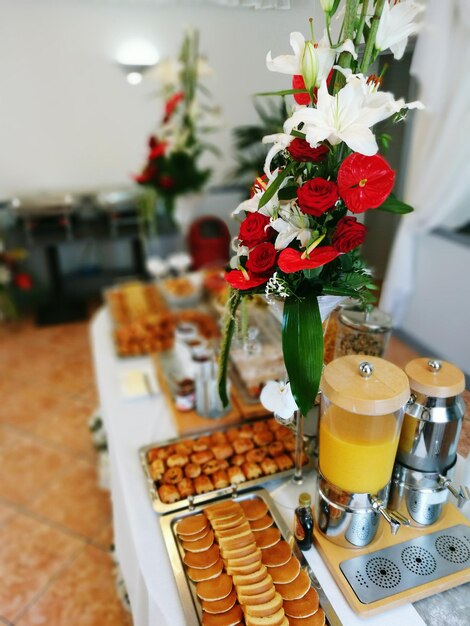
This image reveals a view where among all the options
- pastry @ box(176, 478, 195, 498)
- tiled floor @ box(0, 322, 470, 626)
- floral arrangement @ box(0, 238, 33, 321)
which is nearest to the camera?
pastry @ box(176, 478, 195, 498)

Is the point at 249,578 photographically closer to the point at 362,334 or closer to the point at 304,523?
the point at 304,523

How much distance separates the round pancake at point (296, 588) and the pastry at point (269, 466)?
0.25 metres

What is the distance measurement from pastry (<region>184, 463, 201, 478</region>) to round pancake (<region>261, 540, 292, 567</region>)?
24 centimetres

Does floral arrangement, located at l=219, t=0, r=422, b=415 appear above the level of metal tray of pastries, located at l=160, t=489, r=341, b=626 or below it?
above

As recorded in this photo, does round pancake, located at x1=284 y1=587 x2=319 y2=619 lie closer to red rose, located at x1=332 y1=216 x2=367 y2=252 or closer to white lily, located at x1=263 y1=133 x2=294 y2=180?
red rose, located at x1=332 y1=216 x2=367 y2=252

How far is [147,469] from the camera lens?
1005 mm

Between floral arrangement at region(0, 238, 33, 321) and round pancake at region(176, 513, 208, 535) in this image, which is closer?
round pancake at region(176, 513, 208, 535)

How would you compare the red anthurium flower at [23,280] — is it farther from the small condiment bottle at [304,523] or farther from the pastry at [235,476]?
the small condiment bottle at [304,523]

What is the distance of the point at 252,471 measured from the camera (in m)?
0.99

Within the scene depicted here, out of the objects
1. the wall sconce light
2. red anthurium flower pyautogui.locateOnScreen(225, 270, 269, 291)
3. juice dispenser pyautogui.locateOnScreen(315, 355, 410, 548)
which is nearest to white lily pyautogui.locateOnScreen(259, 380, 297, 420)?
juice dispenser pyautogui.locateOnScreen(315, 355, 410, 548)

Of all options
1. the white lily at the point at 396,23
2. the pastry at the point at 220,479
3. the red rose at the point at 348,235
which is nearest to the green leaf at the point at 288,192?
the red rose at the point at 348,235

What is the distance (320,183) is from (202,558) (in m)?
0.67

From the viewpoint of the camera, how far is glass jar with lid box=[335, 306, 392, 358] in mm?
998

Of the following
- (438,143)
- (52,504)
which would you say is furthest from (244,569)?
(438,143)
